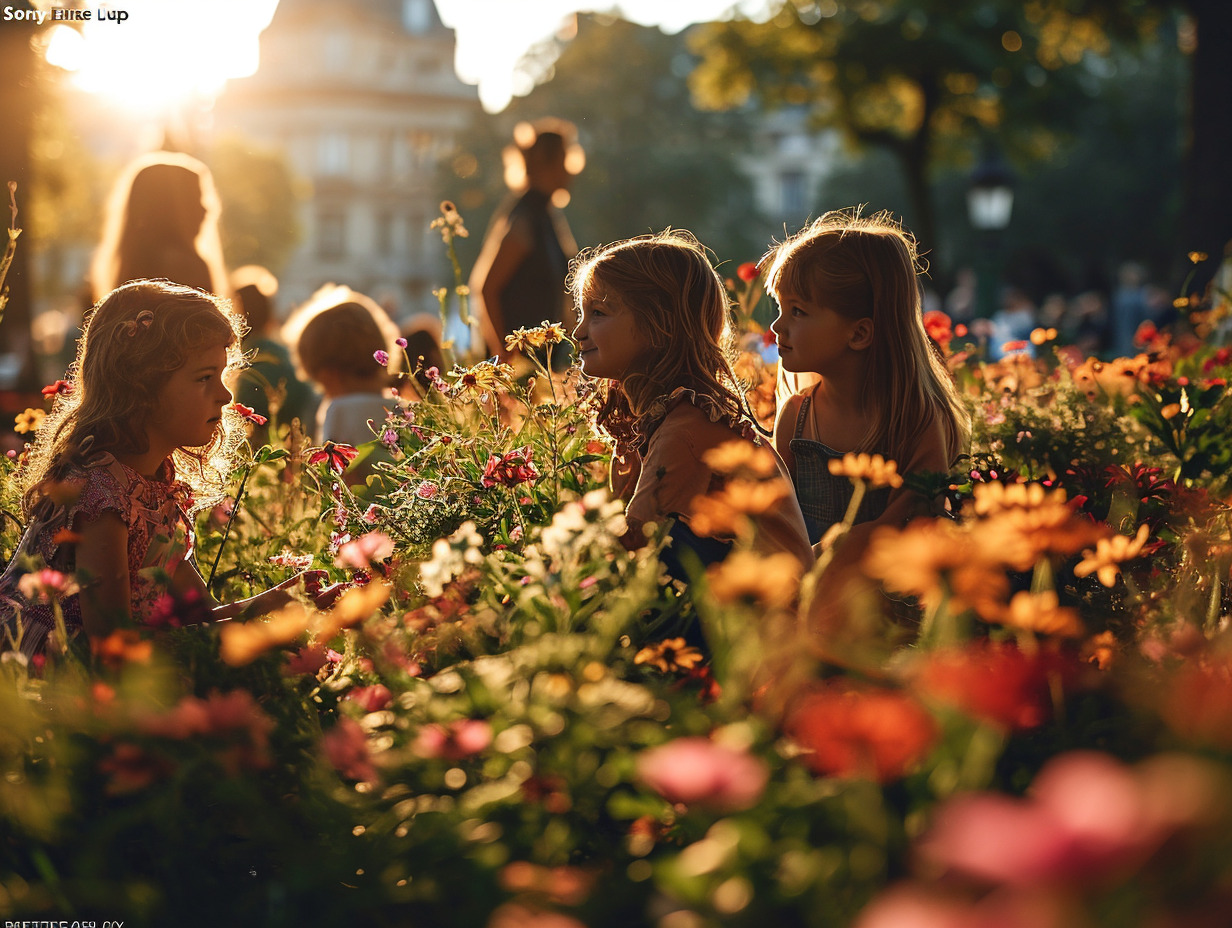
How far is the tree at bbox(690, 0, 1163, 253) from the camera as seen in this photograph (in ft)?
63.8

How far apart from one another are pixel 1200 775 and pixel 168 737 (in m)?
1.00

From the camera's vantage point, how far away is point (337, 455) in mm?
2377

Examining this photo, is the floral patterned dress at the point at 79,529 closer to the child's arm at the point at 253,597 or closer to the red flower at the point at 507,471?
the child's arm at the point at 253,597

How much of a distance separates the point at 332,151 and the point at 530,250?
219 feet

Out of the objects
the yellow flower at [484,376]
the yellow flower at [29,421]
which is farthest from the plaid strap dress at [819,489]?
the yellow flower at [29,421]

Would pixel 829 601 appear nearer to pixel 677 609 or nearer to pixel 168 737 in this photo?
pixel 677 609

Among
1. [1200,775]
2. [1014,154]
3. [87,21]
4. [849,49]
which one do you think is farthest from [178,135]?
[1014,154]

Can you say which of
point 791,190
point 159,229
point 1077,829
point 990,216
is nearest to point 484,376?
point 1077,829

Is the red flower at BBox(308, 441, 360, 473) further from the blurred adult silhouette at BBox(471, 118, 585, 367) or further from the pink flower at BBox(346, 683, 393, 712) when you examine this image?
the blurred adult silhouette at BBox(471, 118, 585, 367)

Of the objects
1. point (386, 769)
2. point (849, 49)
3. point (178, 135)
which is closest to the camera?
point (386, 769)

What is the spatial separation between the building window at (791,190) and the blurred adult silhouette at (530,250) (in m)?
64.5

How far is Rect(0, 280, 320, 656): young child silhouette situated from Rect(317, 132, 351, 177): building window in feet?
227

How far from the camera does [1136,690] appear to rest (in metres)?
1.21

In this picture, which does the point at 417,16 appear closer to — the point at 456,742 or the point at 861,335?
the point at 861,335
